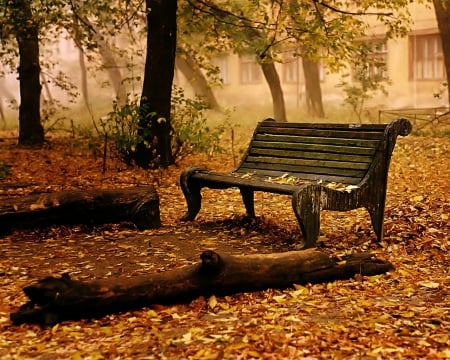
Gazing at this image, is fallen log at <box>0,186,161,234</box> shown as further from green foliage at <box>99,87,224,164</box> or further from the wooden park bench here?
green foliage at <box>99,87,224,164</box>

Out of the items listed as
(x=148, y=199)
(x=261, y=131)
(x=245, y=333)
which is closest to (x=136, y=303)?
(x=245, y=333)

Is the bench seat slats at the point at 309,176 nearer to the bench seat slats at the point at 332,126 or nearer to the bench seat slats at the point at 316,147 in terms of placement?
the bench seat slats at the point at 316,147

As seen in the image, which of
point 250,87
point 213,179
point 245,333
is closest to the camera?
point 245,333

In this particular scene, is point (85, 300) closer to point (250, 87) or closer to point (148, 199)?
point (148, 199)

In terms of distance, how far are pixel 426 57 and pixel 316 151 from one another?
19.6 m

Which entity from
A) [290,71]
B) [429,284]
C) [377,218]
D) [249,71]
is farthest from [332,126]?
[249,71]

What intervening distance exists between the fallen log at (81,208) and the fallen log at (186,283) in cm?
226

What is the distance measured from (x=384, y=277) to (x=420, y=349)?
1.45 meters

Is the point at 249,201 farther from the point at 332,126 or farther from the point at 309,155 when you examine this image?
the point at 332,126

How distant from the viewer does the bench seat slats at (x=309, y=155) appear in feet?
20.2

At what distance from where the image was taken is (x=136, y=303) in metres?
4.32

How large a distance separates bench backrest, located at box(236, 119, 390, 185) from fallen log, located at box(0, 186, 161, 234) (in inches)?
44.3

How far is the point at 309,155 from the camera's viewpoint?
21.7ft

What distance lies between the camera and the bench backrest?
612 cm
